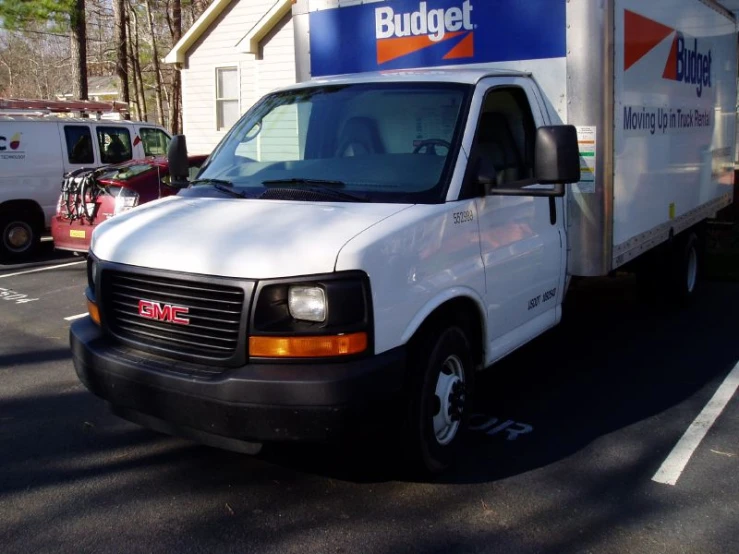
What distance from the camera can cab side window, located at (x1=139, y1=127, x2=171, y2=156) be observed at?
13477 millimetres

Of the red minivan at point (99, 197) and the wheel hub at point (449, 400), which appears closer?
the wheel hub at point (449, 400)

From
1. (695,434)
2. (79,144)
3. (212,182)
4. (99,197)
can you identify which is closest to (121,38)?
(79,144)

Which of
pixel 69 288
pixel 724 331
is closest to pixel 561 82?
pixel 724 331

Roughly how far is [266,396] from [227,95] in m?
16.4

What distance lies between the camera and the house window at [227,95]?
1875 cm

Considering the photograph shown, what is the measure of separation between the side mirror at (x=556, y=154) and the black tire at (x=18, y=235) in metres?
9.42

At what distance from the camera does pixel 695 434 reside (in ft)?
16.2

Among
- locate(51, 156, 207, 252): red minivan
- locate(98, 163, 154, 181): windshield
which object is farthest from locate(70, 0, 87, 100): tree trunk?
locate(51, 156, 207, 252): red minivan

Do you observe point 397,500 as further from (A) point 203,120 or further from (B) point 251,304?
(A) point 203,120

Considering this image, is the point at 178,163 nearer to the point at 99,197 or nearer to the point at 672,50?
the point at 672,50

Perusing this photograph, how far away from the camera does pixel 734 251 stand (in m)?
11.3

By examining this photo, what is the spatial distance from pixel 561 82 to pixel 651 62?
4.37 feet

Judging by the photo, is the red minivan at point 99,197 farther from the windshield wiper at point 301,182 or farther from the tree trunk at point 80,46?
the tree trunk at point 80,46

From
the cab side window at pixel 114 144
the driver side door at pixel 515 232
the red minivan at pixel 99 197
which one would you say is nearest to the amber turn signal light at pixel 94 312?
the driver side door at pixel 515 232
